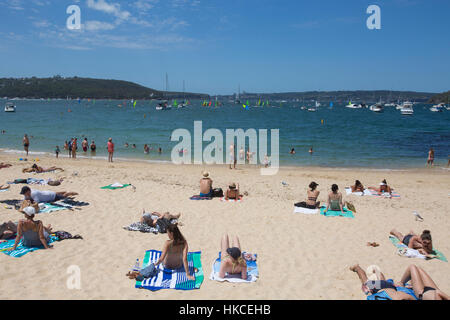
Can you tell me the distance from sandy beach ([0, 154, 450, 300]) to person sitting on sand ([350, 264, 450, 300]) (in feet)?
0.93

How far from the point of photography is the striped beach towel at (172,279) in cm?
493

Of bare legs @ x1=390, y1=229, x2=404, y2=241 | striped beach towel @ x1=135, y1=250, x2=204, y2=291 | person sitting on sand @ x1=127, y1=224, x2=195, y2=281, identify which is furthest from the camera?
bare legs @ x1=390, y1=229, x2=404, y2=241

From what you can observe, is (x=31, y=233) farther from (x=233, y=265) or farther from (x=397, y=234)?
(x=397, y=234)

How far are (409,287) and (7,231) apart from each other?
6962mm

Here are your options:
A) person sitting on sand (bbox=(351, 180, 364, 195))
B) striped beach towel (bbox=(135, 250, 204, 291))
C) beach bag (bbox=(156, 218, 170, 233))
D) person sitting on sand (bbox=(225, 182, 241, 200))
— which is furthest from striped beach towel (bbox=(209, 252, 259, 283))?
person sitting on sand (bbox=(351, 180, 364, 195))

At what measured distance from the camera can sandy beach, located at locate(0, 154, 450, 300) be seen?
194 inches

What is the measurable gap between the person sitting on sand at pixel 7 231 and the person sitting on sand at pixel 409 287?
6227 millimetres

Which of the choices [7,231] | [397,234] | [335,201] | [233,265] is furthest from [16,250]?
[397,234]

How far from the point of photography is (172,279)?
203 inches

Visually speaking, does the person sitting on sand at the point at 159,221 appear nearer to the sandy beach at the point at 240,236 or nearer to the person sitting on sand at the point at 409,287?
the sandy beach at the point at 240,236

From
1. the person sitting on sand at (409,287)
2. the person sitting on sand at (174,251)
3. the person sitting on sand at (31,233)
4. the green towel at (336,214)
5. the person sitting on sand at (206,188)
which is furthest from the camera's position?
the person sitting on sand at (206,188)

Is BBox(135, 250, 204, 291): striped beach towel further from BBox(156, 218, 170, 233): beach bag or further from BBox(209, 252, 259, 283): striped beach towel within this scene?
BBox(156, 218, 170, 233): beach bag

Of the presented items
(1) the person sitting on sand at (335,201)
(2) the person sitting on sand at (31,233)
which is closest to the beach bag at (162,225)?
(2) the person sitting on sand at (31,233)
